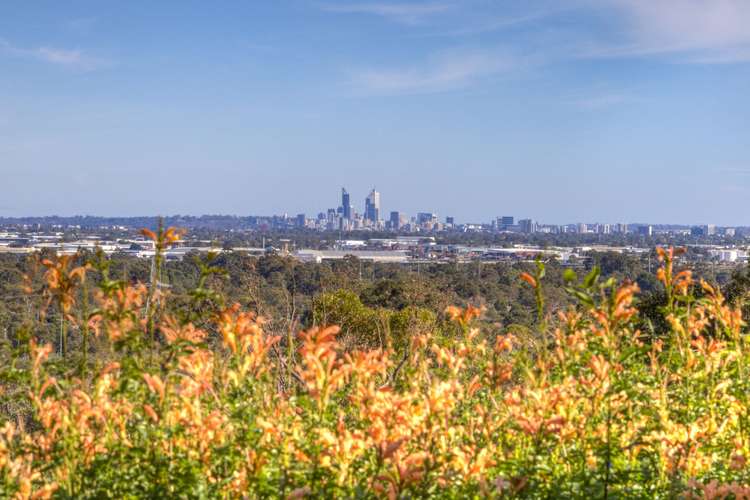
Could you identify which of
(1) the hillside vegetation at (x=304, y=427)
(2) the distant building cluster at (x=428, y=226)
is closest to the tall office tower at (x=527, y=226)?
(2) the distant building cluster at (x=428, y=226)

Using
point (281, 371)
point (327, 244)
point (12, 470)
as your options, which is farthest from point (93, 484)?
point (327, 244)

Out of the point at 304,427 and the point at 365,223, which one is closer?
the point at 304,427

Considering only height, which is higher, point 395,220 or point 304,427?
point 395,220

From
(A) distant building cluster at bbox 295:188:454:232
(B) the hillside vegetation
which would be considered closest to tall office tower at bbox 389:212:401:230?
(A) distant building cluster at bbox 295:188:454:232

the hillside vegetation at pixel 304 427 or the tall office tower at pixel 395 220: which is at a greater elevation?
the tall office tower at pixel 395 220

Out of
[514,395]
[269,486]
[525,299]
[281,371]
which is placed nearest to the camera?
[269,486]

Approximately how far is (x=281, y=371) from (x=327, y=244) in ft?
307

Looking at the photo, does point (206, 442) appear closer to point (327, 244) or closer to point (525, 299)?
point (525, 299)

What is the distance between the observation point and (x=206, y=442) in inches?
97.1

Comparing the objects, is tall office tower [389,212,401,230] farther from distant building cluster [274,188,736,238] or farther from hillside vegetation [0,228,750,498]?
hillside vegetation [0,228,750,498]

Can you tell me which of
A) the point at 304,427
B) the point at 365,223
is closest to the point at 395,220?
the point at 365,223

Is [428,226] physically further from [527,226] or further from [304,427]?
[304,427]

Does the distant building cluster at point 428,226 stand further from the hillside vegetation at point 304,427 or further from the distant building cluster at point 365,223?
the hillside vegetation at point 304,427

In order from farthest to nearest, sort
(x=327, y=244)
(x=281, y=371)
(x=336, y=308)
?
1. (x=327, y=244)
2. (x=336, y=308)
3. (x=281, y=371)
